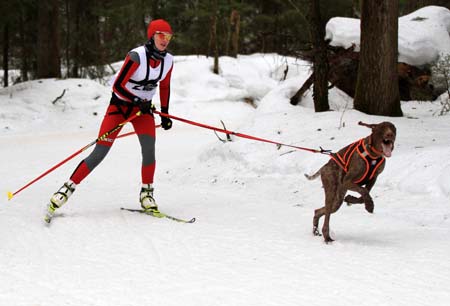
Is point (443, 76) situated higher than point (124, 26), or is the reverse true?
point (124, 26)

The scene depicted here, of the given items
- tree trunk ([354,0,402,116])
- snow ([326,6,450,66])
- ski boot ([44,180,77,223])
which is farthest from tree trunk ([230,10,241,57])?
ski boot ([44,180,77,223])

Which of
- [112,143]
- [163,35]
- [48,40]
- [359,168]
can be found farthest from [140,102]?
[48,40]

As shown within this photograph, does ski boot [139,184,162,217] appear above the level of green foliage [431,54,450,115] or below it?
below

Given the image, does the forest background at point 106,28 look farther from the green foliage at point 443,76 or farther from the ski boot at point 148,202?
Answer: the ski boot at point 148,202

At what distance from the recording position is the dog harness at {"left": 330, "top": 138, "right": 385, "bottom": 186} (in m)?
4.87

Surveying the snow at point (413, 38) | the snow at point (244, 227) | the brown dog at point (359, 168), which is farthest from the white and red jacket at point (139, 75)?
the snow at point (413, 38)

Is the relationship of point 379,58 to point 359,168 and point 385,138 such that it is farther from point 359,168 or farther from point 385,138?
point 385,138

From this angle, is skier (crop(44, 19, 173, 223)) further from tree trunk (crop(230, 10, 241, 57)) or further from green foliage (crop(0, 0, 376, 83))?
tree trunk (crop(230, 10, 241, 57))

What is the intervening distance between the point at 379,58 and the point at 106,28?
1971cm

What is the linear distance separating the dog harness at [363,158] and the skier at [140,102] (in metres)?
2.27

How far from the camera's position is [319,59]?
10383 mm

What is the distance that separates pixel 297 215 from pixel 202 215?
1089mm

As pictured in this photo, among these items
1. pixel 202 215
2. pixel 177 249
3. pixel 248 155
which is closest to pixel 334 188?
pixel 177 249

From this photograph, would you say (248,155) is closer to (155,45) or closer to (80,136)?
(155,45)
